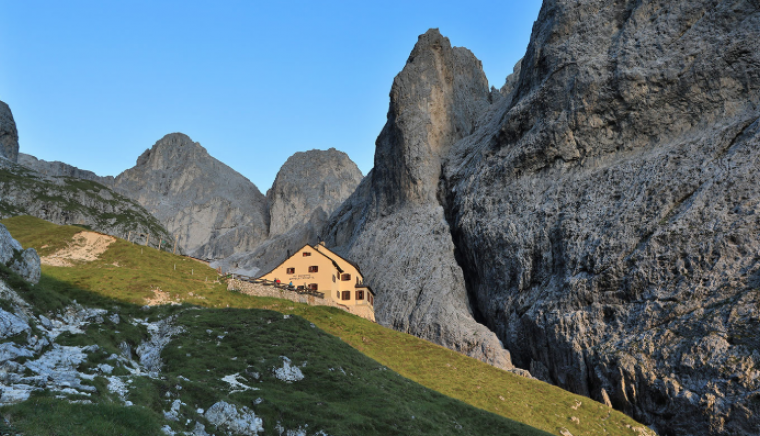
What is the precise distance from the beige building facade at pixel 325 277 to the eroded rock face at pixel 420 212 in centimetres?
823

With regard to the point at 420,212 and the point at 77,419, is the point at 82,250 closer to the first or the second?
the point at 77,419

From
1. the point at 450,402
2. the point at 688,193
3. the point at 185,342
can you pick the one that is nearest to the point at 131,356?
the point at 185,342

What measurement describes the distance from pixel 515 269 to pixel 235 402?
198ft

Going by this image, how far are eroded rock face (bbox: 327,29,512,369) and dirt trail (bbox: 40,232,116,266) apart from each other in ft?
148

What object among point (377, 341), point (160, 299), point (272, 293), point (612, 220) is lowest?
point (377, 341)

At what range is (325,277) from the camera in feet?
256

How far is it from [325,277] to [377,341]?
70.1 ft

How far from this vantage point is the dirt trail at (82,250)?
58.5 m

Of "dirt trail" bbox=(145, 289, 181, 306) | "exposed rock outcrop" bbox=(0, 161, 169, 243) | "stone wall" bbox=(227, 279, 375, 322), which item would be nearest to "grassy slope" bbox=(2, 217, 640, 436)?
"dirt trail" bbox=(145, 289, 181, 306)

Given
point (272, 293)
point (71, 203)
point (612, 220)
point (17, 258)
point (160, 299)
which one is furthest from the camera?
point (71, 203)

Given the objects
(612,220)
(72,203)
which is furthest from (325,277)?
(72,203)

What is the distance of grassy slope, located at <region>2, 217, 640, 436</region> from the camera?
47.2 metres

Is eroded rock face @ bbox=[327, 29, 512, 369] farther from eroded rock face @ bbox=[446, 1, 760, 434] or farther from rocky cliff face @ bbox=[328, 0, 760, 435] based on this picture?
eroded rock face @ bbox=[446, 1, 760, 434]

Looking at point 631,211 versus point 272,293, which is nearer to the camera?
point 272,293
